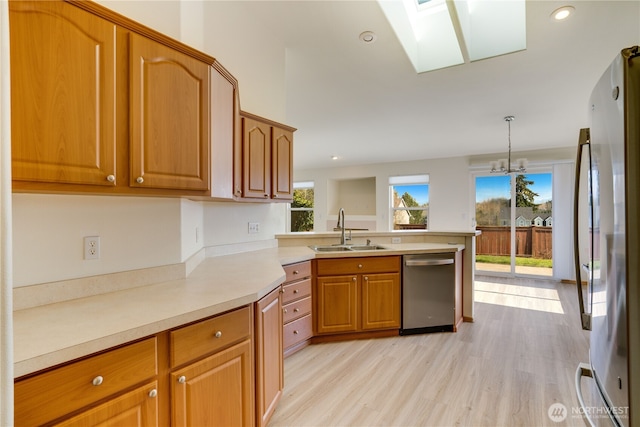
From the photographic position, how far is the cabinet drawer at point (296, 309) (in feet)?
8.04

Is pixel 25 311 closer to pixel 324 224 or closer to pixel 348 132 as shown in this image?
pixel 348 132

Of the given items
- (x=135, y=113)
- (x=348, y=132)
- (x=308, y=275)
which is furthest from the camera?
(x=348, y=132)

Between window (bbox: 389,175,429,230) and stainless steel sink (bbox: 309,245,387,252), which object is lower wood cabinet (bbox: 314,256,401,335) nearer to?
stainless steel sink (bbox: 309,245,387,252)

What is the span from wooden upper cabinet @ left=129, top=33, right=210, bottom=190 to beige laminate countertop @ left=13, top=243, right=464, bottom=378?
1.68ft

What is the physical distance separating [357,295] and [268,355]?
143 cm

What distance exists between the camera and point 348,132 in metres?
5.01

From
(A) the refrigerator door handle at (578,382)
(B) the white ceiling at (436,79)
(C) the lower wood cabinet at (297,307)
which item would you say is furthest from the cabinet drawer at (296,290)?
(B) the white ceiling at (436,79)

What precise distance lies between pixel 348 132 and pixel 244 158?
10.1ft

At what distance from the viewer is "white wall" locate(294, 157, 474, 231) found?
649 cm

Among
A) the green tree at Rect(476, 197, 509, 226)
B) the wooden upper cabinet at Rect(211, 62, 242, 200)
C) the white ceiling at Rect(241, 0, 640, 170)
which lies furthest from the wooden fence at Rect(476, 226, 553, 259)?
the wooden upper cabinet at Rect(211, 62, 242, 200)

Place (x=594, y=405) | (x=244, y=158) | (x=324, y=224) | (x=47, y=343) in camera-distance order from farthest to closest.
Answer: (x=324, y=224) < (x=244, y=158) < (x=594, y=405) < (x=47, y=343)

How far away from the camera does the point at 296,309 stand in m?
2.56

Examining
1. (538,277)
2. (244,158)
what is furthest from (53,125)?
(538,277)

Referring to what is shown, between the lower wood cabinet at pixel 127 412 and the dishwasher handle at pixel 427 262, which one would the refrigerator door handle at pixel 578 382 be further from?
the dishwasher handle at pixel 427 262
